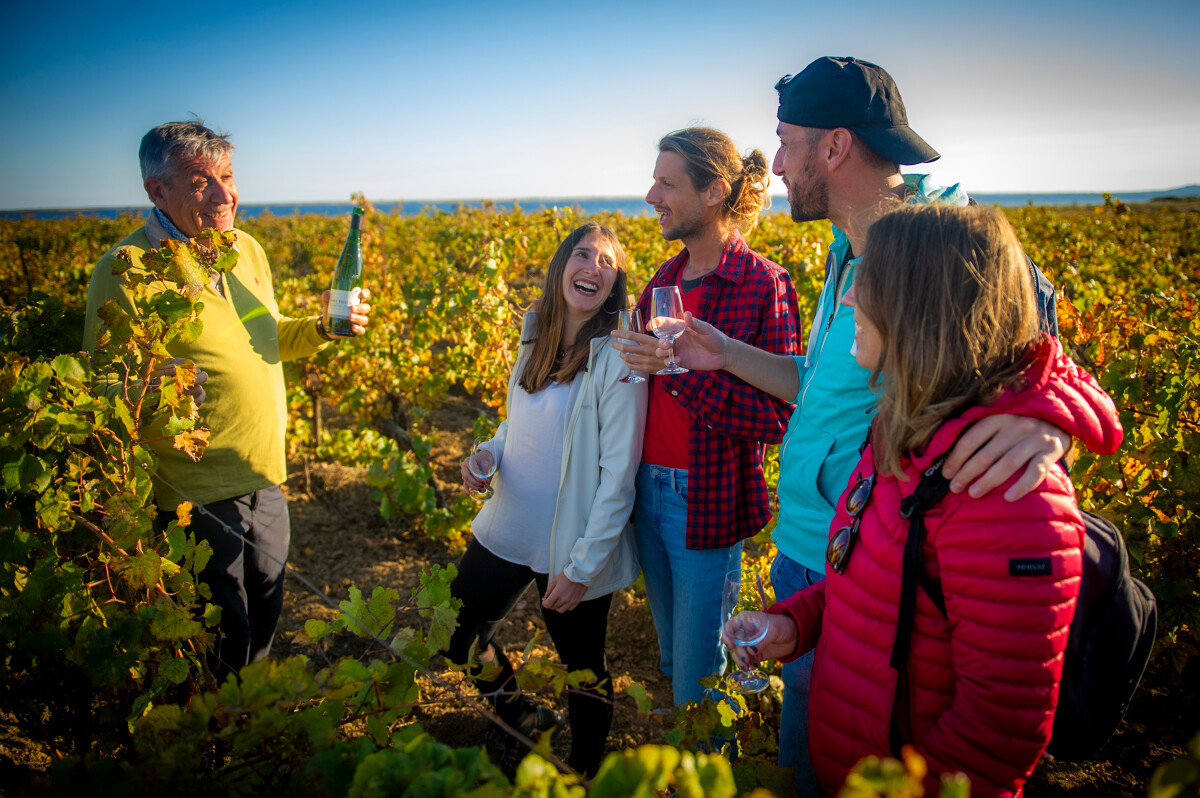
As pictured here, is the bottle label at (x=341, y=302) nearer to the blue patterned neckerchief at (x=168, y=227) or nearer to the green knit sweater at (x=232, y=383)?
the green knit sweater at (x=232, y=383)

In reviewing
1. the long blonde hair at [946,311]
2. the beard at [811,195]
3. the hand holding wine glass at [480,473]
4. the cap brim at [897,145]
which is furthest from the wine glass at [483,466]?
the cap brim at [897,145]

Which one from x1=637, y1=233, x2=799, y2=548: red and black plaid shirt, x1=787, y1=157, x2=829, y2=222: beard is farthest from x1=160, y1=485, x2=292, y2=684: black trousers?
x1=787, y1=157, x2=829, y2=222: beard

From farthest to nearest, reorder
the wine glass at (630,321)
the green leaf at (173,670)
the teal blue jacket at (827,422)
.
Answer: the wine glass at (630,321), the teal blue jacket at (827,422), the green leaf at (173,670)

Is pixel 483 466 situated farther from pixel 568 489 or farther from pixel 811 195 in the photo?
pixel 811 195

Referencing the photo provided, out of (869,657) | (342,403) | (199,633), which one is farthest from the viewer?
(342,403)

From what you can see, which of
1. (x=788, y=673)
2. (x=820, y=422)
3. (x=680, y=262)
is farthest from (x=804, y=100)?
(x=788, y=673)

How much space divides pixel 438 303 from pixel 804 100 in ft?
10.7

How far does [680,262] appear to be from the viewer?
2322 mm

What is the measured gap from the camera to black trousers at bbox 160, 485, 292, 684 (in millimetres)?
2123

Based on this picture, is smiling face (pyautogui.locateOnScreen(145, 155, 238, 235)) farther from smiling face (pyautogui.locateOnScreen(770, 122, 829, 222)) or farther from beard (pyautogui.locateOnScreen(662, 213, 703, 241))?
smiling face (pyautogui.locateOnScreen(770, 122, 829, 222))

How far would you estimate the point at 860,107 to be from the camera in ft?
5.51

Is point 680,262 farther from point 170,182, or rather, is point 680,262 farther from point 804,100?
point 170,182

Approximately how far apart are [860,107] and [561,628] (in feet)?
6.00

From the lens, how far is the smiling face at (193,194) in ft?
6.83
